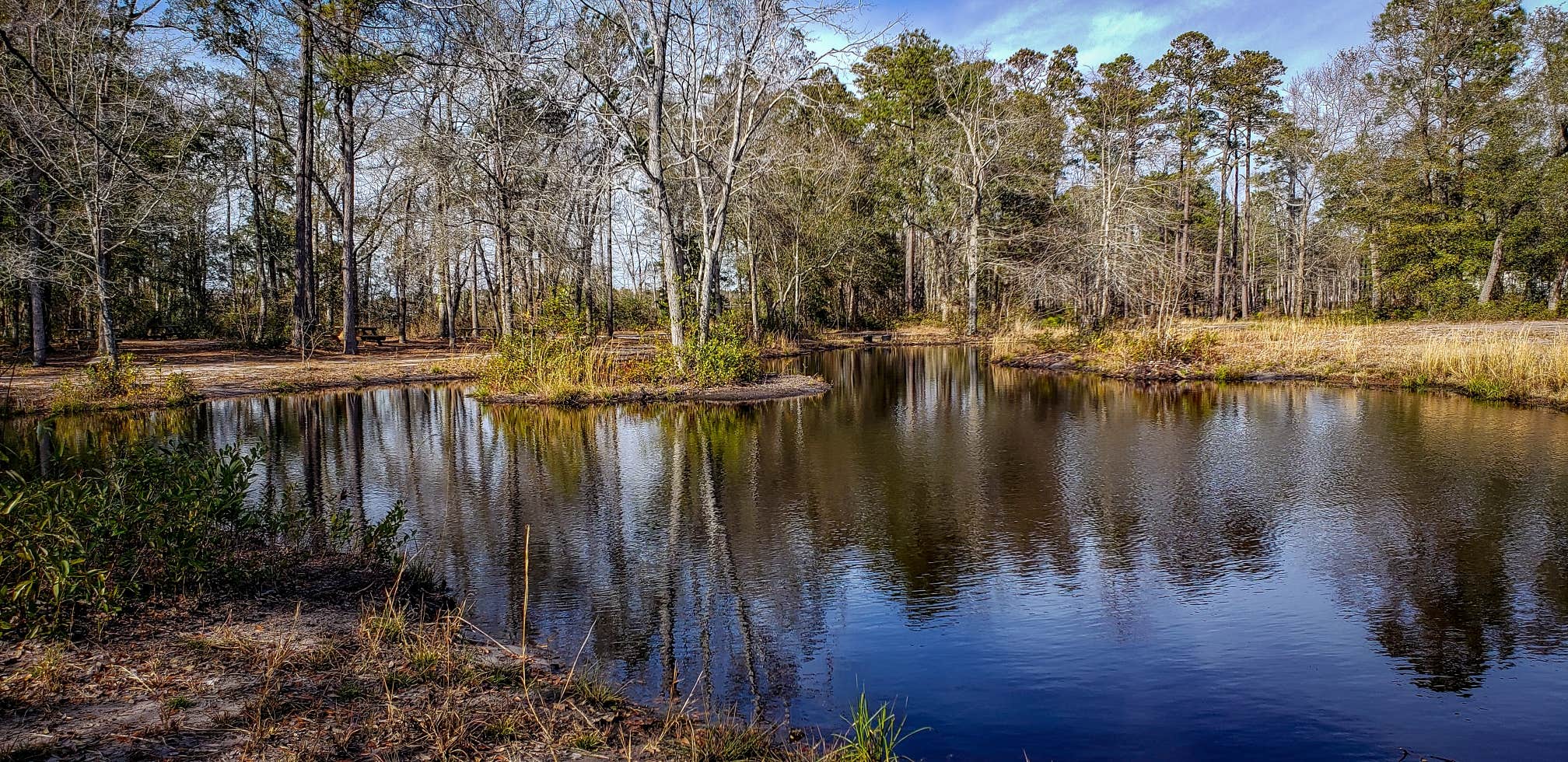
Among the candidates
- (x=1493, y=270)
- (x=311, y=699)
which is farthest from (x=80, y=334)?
(x=1493, y=270)

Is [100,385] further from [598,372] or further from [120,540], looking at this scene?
[120,540]

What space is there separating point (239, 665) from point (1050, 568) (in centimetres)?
580

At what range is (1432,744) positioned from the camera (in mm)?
4219

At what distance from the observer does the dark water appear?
4.64 metres

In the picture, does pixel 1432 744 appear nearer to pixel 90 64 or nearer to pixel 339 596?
pixel 339 596

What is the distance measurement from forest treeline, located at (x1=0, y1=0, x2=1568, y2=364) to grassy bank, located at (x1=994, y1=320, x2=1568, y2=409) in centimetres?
180

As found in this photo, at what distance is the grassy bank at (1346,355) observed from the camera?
54.1 feet

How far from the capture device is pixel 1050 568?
698cm

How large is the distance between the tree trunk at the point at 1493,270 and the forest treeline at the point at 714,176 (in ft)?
0.37

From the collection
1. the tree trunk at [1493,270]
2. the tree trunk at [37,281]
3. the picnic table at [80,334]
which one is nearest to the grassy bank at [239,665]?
the tree trunk at [37,281]

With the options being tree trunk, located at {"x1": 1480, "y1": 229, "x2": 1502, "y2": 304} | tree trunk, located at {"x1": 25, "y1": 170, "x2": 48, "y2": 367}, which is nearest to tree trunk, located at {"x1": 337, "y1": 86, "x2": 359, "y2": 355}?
tree trunk, located at {"x1": 25, "y1": 170, "x2": 48, "y2": 367}

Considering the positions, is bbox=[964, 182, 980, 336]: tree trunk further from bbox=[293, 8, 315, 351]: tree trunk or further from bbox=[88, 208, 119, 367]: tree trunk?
bbox=[88, 208, 119, 367]: tree trunk

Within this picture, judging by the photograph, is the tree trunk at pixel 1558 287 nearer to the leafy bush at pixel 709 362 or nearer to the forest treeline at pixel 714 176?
the forest treeline at pixel 714 176

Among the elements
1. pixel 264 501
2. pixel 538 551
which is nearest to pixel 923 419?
pixel 538 551
